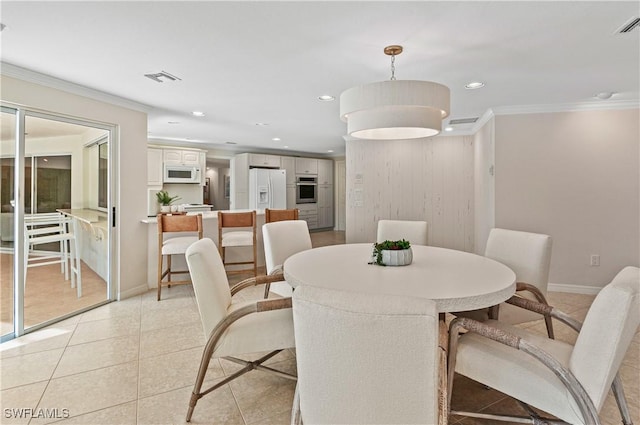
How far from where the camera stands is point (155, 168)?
6.24 metres

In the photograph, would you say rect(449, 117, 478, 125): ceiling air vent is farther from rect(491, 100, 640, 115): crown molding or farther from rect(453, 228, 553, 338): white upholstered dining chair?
rect(453, 228, 553, 338): white upholstered dining chair

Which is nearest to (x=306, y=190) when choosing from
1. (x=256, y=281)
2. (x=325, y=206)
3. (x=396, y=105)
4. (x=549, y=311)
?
(x=325, y=206)

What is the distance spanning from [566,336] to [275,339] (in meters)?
2.46

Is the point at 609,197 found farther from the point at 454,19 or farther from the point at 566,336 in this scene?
the point at 454,19

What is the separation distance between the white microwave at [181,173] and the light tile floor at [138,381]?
12.4 feet

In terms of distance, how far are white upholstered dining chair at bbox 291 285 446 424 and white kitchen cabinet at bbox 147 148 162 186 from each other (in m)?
6.08

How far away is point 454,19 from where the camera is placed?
1.93 meters

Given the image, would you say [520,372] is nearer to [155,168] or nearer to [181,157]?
[155,168]

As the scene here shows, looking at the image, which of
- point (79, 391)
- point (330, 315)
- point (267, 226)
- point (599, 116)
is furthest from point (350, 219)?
point (330, 315)

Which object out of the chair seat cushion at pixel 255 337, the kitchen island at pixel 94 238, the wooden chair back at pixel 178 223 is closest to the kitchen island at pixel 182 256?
the wooden chair back at pixel 178 223

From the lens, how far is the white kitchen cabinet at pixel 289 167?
26.3ft

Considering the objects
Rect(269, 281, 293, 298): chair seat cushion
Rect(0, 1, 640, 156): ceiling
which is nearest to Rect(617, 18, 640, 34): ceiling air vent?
Rect(0, 1, 640, 156): ceiling

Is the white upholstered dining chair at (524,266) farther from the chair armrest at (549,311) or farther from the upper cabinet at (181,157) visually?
the upper cabinet at (181,157)

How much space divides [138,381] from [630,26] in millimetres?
3702
